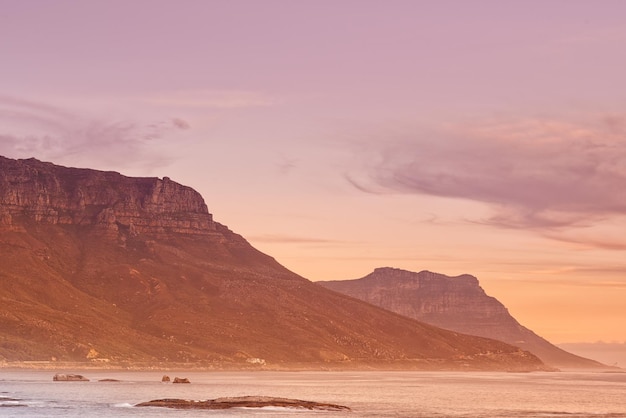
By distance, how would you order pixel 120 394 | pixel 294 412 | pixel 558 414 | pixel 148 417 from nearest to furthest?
pixel 148 417 → pixel 294 412 → pixel 558 414 → pixel 120 394

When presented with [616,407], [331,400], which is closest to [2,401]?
[331,400]

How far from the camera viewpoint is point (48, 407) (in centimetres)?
13925

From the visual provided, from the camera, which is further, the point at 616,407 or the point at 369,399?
the point at 369,399

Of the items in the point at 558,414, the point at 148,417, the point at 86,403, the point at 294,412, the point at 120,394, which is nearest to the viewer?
the point at 148,417

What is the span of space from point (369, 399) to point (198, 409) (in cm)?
5767

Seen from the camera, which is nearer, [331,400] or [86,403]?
[86,403]

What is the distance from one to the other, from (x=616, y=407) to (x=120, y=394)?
87.3 meters

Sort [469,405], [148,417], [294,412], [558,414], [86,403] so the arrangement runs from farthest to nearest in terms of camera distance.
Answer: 1. [469,405]
2. [86,403]
3. [558,414]
4. [294,412]
5. [148,417]

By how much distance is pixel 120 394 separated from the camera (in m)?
184

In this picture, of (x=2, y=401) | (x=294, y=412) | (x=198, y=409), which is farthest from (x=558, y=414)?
(x=2, y=401)

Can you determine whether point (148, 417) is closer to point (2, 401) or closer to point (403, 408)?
point (2, 401)

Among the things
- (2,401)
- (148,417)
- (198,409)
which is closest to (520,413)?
(198,409)

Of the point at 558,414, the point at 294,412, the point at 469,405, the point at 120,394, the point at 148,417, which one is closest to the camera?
the point at 148,417

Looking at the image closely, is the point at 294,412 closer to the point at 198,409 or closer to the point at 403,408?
the point at 198,409
